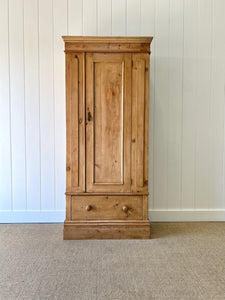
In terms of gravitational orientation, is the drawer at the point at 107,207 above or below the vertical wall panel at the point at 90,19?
below

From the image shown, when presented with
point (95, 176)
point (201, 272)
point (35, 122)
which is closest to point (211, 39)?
point (95, 176)

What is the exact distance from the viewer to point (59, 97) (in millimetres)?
2512

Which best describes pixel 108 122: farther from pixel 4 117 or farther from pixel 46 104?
pixel 4 117

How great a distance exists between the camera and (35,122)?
99.0 inches

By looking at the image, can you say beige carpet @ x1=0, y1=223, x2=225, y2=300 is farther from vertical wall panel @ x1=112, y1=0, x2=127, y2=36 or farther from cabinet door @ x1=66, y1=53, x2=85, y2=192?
vertical wall panel @ x1=112, y1=0, x2=127, y2=36

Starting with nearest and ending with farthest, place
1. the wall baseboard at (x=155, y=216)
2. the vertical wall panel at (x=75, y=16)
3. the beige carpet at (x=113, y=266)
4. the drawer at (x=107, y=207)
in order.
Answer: the beige carpet at (x=113, y=266)
the drawer at (x=107, y=207)
the vertical wall panel at (x=75, y=16)
the wall baseboard at (x=155, y=216)

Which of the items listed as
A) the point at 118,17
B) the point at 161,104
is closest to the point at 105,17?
the point at 118,17

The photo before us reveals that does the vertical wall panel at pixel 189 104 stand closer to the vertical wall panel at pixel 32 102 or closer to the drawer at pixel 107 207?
the drawer at pixel 107 207

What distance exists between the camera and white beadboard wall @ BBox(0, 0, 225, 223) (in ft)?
8.10

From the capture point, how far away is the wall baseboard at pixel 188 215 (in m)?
2.58

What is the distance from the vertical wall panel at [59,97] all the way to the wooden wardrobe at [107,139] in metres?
0.46

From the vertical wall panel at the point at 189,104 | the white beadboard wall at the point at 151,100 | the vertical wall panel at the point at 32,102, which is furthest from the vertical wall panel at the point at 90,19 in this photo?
the vertical wall panel at the point at 189,104

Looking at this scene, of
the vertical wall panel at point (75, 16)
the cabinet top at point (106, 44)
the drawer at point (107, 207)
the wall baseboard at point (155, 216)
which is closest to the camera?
the cabinet top at point (106, 44)

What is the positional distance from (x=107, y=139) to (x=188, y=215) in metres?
1.26
